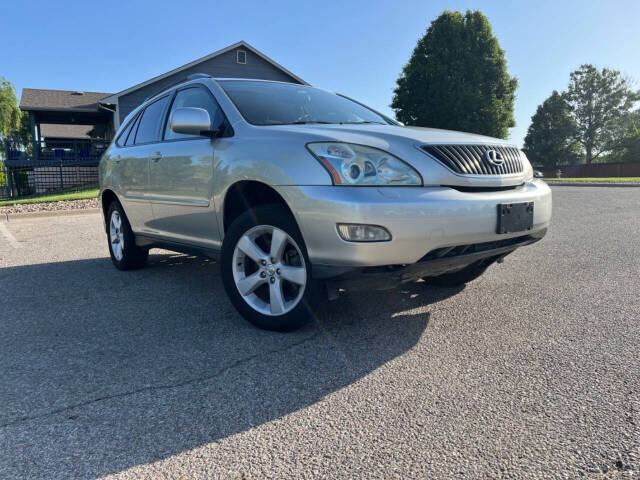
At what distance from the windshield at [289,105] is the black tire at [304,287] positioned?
754 millimetres

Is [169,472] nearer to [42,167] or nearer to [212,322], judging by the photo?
[212,322]

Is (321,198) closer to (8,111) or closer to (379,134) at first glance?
(379,134)

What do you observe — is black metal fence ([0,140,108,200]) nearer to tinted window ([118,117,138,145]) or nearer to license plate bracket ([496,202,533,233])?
tinted window ([118,117,138,145])

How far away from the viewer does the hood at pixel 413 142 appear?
9.12 feet

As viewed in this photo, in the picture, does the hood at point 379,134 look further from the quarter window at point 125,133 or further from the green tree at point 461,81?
the green tree at point 461,81

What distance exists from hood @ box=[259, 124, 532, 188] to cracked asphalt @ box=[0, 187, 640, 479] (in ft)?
3.11

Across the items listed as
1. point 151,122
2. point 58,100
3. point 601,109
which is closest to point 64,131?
point 58,100

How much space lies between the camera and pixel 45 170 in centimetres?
2223

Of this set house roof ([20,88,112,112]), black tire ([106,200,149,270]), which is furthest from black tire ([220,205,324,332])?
house roof ([20,88,112,112])

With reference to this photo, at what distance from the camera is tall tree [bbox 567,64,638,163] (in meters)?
64.1

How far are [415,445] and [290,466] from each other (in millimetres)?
482

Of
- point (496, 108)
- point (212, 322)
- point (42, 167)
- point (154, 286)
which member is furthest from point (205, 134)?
point (496, 108)

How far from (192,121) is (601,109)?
73535 mm

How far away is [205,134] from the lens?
351 centimetres
